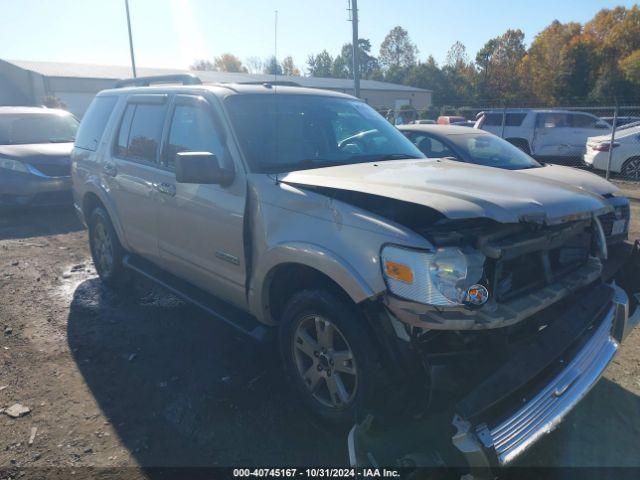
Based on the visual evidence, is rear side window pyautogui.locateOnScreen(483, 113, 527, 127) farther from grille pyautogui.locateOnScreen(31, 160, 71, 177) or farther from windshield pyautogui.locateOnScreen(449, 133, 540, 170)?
grille pyautogui.locateOnScreen(31, 160, 71, 177)

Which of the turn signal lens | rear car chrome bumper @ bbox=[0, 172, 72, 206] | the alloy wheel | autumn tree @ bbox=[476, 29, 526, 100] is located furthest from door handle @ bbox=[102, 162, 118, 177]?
autumn tree @ bbox=[476, 29, 526, 100]

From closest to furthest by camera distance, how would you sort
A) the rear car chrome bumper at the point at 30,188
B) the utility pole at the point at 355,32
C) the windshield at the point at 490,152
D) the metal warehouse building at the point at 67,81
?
the windshield at the point at 490,152 < the rear car chrome bumper at the point at 30,188 < the utility pole at the point at 355,32 < the metal warehouse building at the point at 67,81

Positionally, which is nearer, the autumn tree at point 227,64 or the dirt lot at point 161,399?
the dirt lot at point 161,399

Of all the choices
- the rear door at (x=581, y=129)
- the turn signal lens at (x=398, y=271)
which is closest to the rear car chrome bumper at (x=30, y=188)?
the turn signal lens at (x=398, y=271)

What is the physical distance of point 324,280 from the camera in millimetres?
2877

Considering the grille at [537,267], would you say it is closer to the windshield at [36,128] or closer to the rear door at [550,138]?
the windshield at [36,128]

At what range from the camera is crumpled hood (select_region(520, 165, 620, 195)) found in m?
5.68

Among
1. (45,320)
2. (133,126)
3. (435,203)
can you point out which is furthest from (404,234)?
(45,320)

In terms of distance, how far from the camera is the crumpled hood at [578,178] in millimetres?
5680

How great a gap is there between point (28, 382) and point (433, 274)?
3.12m

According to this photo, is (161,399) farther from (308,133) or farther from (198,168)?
(308,133)

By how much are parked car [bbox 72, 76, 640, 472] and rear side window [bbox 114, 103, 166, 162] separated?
42 mm

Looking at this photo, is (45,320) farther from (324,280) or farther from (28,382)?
(324,280)

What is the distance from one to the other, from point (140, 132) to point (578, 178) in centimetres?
516
